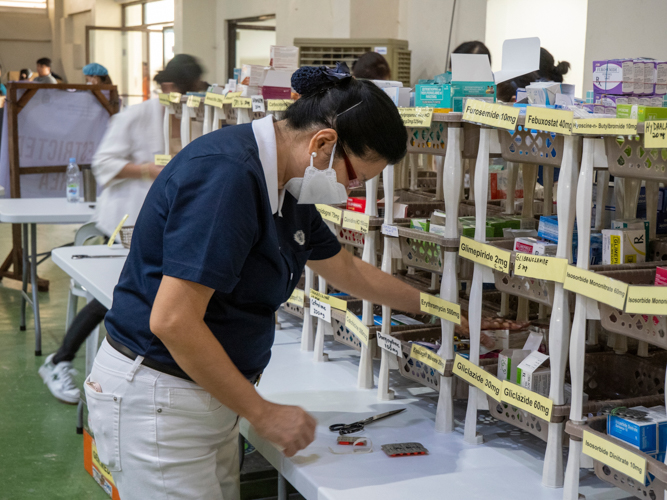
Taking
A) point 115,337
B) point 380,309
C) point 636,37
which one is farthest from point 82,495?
point 636,37

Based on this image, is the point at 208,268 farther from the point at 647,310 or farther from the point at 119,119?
the point at 119,119

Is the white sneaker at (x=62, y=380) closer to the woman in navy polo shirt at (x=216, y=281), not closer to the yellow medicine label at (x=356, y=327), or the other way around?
the yellow medicine label at (x=356, y=327)

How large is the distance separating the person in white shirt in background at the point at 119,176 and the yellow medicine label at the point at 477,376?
207cm

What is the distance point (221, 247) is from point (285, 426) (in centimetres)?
45

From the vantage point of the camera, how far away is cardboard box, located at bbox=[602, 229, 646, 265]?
1.63 m

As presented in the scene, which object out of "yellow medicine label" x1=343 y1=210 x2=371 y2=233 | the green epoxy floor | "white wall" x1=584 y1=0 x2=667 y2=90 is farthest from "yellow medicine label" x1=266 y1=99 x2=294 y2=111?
"white wall" x1=584 y1=0 x2=667 y2=90

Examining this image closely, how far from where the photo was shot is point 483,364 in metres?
1.83

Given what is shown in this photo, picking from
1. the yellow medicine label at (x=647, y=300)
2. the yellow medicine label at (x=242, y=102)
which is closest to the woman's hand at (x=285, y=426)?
the yellow medicine label at (x=647, y=300)

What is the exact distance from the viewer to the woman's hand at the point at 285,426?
151 centimetres

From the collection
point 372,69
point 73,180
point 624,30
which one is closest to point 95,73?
point 73,180

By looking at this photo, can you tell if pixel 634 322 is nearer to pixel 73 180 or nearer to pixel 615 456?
pixel 615 456

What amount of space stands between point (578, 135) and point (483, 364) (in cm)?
63

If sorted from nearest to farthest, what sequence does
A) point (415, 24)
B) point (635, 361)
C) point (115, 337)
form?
1. point (115, 337)
2. point (635, 361)
3. point (415, 24)

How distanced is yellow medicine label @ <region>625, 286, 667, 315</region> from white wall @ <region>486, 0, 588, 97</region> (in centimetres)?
434
